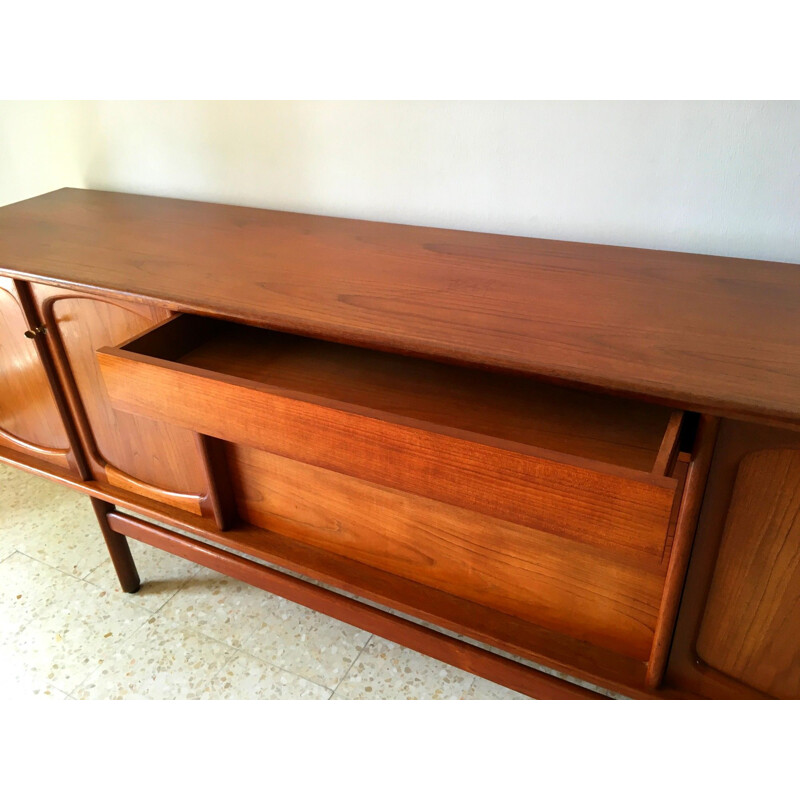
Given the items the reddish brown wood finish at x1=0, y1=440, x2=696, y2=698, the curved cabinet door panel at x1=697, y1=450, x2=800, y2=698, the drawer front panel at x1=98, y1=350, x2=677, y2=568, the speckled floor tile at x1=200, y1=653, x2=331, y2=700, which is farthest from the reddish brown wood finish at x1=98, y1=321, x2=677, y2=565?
the speckled floor tile at x1=200, y1=653, x2=331, y2=700

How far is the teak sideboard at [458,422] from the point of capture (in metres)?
0.68

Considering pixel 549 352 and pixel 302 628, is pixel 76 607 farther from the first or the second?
pixel 549 352

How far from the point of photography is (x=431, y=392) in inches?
34.2

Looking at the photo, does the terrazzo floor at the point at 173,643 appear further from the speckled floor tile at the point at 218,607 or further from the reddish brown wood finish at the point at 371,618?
the reddish brown wood finish at the point at 371,618

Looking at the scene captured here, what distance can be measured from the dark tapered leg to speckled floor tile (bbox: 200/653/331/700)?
0.97ft

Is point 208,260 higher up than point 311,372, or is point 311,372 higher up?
point 208,260

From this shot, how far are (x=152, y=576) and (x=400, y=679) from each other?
58 centimetres

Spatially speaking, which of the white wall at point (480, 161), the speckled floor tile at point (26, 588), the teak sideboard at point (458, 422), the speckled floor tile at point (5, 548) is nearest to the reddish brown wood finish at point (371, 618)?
the teak sideboard at point (458, 422)

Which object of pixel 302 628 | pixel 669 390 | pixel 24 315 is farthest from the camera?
pixel 302 628

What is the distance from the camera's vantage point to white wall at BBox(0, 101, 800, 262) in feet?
2.96

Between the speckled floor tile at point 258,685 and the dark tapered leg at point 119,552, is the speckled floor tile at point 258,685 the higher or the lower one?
the lower one
